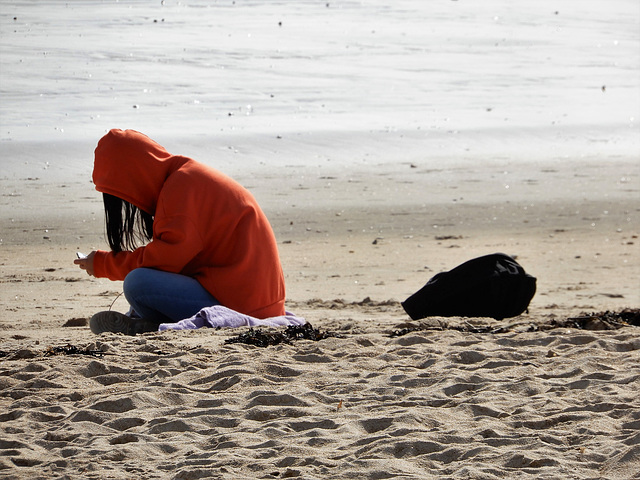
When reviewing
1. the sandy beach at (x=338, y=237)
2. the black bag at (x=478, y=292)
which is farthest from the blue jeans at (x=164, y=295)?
the black bag at (x=478, y=292)

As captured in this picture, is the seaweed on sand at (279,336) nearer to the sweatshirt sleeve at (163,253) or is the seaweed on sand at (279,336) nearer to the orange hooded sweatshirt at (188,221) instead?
the orange hooded sweatshirt at (188,221)

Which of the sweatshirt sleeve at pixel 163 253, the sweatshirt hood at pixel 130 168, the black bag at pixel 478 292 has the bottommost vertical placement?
the black bag at pixel 478 292

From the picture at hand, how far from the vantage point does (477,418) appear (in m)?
3.71

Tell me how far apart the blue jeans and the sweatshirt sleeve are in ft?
0.19

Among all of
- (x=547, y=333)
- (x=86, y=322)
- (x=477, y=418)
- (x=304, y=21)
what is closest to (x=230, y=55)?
(x=304, y=21)

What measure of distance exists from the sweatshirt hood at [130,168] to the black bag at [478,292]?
73.8 inches

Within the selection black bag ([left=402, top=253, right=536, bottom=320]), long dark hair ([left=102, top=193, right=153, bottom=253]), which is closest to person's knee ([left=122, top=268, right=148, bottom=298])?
long dark hair ([left=102, top=193, right=153, bottom=253])

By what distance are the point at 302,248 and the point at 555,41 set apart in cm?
1734

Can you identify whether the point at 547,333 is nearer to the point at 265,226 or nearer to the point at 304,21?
the point at 265,226

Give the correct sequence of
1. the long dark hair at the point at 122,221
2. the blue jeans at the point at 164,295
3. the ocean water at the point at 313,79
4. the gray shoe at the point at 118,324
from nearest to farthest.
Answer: the blue jeans at the point at 164,295
the long dark hair at the point at 122,221
the gray shoe at the point at 118,324
the ocean water at the point at 313,79

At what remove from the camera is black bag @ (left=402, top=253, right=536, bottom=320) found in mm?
5758

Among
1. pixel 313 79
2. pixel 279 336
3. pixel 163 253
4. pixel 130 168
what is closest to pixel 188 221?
pixel 163 253

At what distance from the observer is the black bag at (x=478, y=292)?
5758 millimetres

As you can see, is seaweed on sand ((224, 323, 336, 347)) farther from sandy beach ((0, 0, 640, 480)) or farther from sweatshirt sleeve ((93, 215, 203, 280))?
sweatshirt sleeve ((93, 215, 203, 280))
